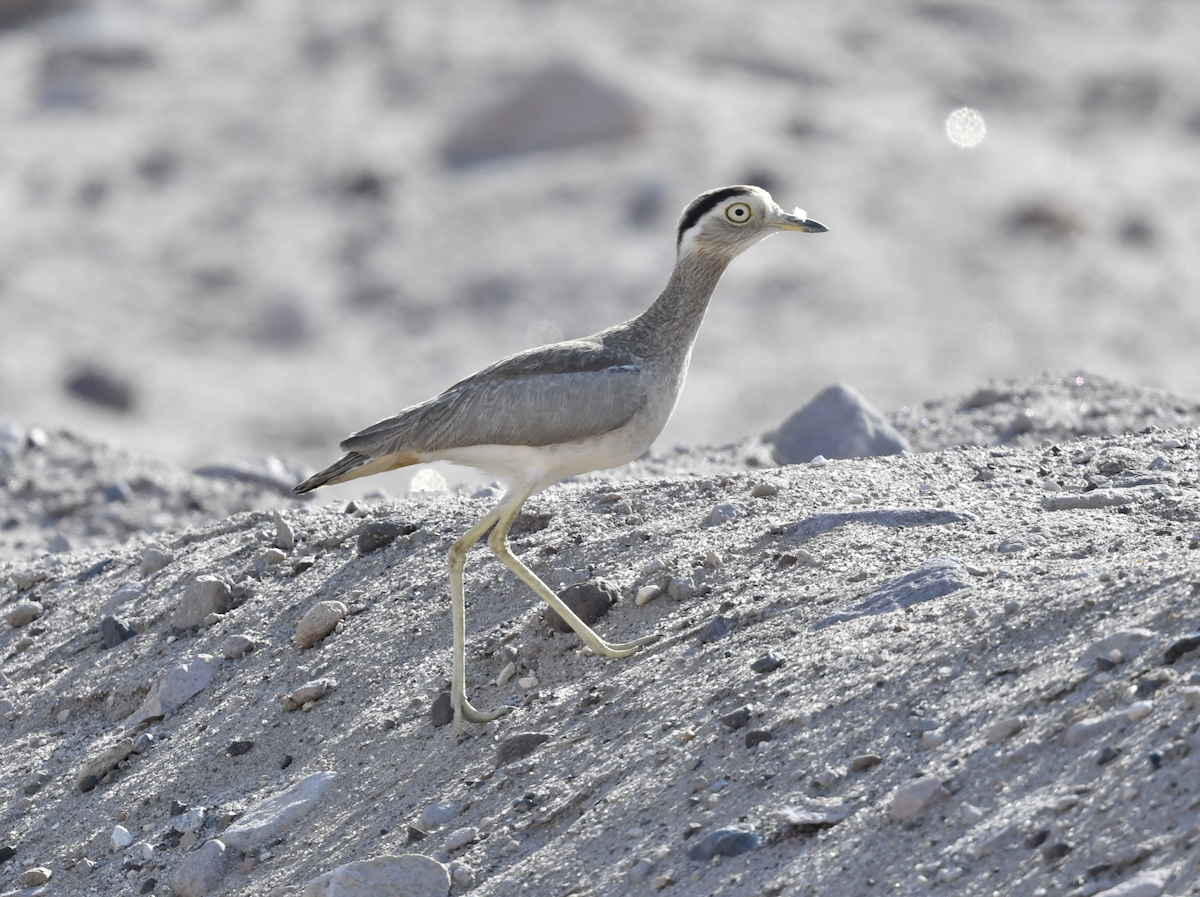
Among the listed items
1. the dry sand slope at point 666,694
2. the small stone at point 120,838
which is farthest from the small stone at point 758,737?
the small stone at point 120,838

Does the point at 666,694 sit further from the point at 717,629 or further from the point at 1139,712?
the point at 1139,712

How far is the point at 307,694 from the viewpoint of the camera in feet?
19.7

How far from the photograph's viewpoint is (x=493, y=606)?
20.7 ft

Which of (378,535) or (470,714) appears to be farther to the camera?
(378,535)

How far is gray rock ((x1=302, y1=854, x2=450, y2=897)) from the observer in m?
4.65

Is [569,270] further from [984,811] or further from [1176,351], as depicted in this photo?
[984,811]

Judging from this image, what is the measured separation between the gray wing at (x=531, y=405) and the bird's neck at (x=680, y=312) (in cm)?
19

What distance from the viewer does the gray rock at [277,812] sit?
5.35m

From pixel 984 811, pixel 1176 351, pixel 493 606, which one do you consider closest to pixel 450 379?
pixel 1176 351

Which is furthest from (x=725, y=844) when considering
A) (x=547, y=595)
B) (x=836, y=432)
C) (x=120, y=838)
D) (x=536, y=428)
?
(x=836, y=432)

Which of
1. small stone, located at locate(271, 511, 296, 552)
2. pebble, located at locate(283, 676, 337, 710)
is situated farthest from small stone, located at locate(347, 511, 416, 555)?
pebble, located at locate(283, 676, 337, 710)

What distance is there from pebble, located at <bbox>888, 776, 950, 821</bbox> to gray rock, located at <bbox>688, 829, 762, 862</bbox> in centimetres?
41

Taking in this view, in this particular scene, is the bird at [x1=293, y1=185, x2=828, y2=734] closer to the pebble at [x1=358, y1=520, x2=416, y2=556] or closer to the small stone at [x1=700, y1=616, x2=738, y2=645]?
the small stone at [x1=700, y1=616, x2=738, y2=645]

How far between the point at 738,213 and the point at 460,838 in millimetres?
2992
